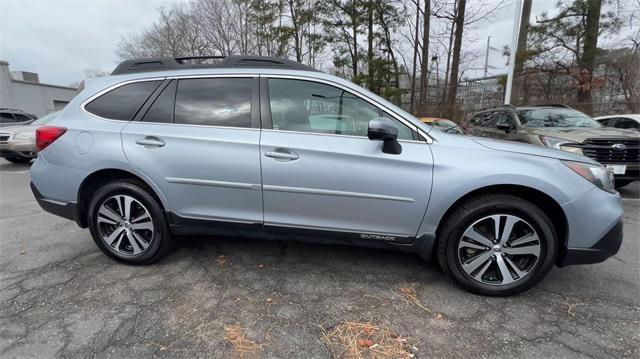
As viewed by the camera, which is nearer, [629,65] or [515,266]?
[515,266]

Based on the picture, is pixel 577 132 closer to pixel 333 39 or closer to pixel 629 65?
pixel 629 65

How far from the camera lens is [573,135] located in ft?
17.9

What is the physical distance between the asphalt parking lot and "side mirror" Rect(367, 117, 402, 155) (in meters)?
1.11

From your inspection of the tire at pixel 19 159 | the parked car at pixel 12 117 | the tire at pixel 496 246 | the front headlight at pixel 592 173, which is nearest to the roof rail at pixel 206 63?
the tire at pixel 496 246

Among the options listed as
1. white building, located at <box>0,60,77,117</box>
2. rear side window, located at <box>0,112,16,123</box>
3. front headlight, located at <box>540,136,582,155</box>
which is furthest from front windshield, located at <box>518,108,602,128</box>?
white building, located at <box>0,60,77,117</box>

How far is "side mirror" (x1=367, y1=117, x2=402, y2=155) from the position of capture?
2.29m

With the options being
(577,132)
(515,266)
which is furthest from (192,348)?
(577,132)

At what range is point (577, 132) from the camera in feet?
18.3

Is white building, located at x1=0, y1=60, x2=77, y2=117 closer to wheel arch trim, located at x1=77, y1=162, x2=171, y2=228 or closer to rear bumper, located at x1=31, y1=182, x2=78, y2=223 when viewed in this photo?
rear bumper, located at x1=31, y1=182, x2=78, y2=223

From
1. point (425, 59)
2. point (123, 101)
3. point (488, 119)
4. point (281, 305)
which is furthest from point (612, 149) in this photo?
point (425, 59)

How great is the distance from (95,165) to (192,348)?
1.78 meters

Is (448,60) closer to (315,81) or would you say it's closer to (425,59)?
(425,59)

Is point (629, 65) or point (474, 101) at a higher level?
point (629, 65)

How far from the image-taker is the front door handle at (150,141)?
268cm
